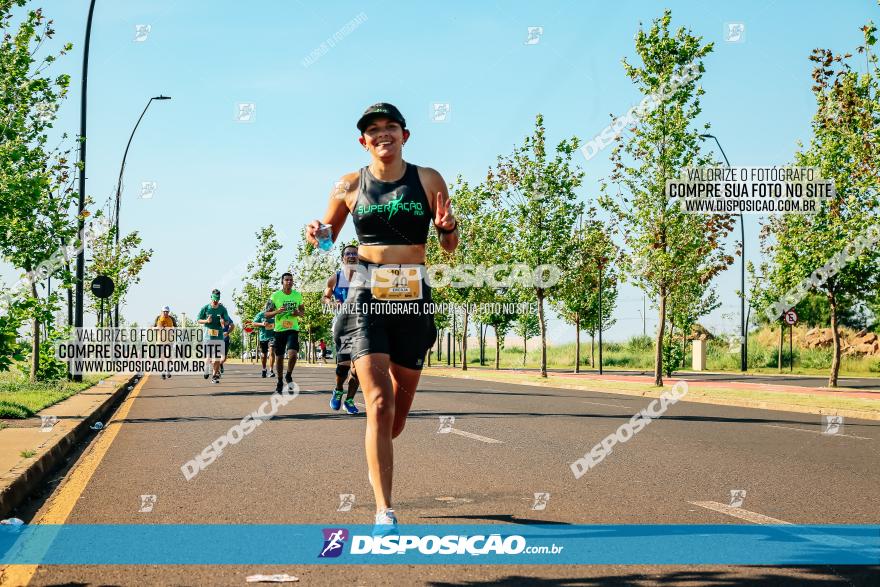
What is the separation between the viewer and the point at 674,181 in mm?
25547

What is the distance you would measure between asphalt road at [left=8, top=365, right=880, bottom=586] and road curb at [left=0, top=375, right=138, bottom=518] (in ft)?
0.85

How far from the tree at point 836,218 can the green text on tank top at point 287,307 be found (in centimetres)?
1342

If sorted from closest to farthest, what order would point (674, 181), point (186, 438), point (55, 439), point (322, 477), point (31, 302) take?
1. point (322, 477)
2. point (55, 439)
3. point (186, 438)
4. point (31, 302)
5. point (674, 181)

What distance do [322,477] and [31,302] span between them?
23.0 feet

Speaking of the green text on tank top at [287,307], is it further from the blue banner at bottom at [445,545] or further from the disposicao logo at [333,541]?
the disposicao logo at [333,541]

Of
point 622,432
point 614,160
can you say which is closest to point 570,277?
point 614,160

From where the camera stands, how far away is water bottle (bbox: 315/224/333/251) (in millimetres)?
5160

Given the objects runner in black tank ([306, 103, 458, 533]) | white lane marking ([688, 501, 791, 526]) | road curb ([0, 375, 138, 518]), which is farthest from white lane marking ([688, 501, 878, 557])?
road curb ([0, 375, 138, 518])

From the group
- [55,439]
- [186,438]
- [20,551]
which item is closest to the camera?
[20,551]

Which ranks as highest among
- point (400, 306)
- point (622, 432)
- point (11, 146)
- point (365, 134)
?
point (11, 146)

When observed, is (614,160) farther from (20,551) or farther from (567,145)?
(20,551)

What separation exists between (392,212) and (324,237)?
1.36ft

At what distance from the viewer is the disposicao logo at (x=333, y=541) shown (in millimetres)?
4770

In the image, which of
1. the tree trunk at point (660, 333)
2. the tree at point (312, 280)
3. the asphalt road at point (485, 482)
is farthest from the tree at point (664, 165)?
the tree at point (312, 280)
